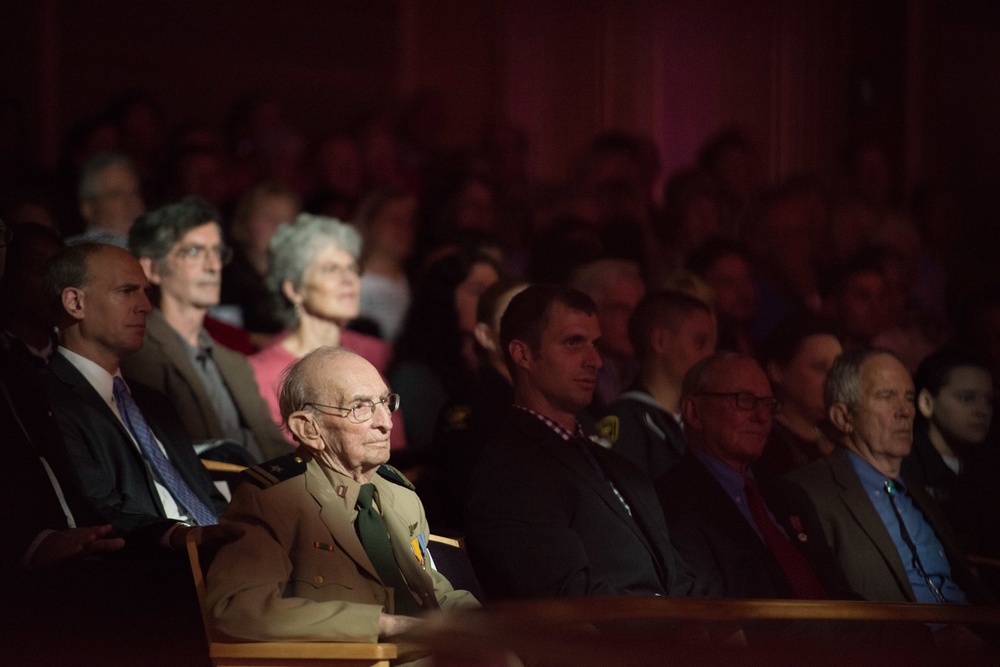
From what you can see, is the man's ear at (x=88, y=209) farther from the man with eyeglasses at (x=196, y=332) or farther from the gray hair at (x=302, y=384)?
the gray hair at (x=302, y=384)

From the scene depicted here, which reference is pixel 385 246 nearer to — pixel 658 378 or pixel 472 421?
pixel 658 378

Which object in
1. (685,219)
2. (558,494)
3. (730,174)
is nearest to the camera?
(558,494)

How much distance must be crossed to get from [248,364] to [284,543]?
1814 mm

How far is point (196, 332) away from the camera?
4988 millimetres

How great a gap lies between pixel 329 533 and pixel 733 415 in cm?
135

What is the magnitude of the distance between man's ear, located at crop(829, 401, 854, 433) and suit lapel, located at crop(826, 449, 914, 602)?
10cm

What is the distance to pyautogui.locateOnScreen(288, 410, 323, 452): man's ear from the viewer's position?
3510mm

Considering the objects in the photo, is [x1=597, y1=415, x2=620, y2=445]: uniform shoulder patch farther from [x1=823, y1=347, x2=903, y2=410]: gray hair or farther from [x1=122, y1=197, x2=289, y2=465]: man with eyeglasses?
[x1=122, y1=197, x2=289, y2=465]: man with eyeglasses

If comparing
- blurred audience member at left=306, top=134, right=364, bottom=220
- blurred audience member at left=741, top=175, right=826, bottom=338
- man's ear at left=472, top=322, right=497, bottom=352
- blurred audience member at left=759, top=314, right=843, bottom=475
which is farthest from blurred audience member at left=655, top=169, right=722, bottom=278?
man's ear at left=472, top=322, right=497, bottom=352

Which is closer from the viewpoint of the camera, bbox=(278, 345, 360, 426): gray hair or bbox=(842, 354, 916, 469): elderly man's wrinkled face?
bbox=(278, 345, 360, 426): gray hair

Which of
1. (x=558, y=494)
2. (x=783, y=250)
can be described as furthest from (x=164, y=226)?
(x=783, y=250)

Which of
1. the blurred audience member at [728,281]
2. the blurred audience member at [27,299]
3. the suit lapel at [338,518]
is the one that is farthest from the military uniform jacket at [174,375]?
the blurred audience member at [728,281]

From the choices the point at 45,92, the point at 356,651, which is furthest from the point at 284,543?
the point at 45,92

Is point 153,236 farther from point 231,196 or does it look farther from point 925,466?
point 925,466
